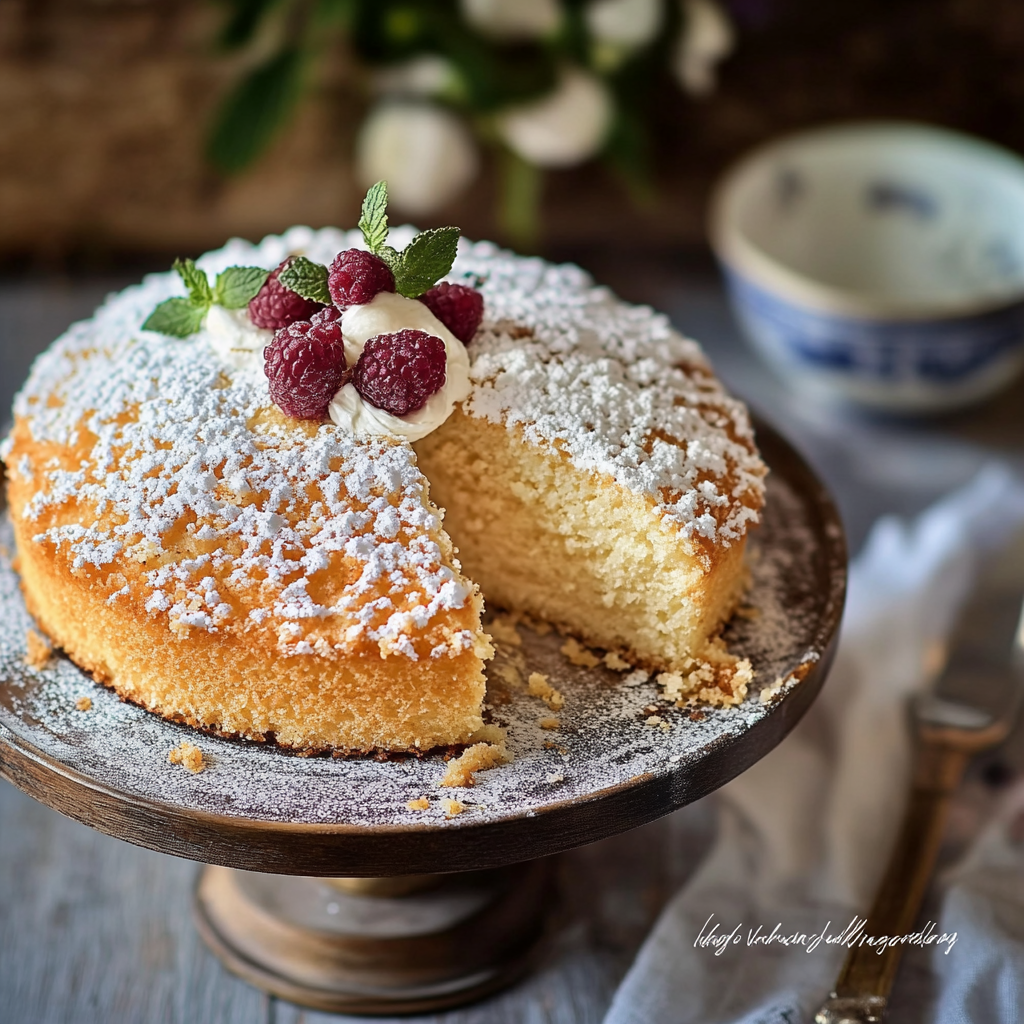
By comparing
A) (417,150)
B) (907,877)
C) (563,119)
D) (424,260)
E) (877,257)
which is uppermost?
(424,260)

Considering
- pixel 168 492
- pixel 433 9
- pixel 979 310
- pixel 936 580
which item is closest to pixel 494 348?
pixel 168 492

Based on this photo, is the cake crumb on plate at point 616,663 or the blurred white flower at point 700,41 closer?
the cake crumb on plate at point 616,663

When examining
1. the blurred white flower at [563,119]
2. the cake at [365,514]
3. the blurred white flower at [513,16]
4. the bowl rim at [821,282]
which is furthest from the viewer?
the blurred white flower at [563,119]

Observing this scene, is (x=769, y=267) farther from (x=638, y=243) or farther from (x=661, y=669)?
(x=661, y=669)

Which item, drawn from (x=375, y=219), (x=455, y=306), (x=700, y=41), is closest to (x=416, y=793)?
(x=455, y=306)

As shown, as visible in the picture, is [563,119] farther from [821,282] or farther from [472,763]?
[472,763]

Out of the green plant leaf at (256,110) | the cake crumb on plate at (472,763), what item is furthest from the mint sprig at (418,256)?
the green plant leaf at (256,110)

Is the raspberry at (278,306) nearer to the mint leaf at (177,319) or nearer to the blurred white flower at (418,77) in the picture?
the mint leaf at (177,319)
